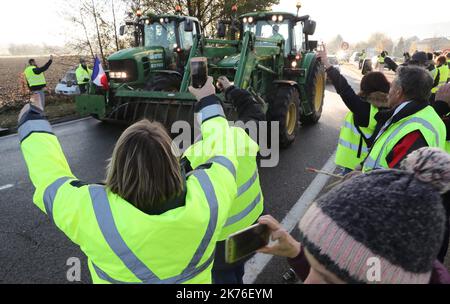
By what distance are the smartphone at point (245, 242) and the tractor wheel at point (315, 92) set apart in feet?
25.6

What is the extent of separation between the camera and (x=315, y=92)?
902 centimetres

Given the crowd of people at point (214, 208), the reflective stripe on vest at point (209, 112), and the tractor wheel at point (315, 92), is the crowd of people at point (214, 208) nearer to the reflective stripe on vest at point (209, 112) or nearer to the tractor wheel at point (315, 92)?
the reflective stripe on vest at point (209, 112)

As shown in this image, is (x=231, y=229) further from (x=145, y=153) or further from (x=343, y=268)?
(x=343, y=268)

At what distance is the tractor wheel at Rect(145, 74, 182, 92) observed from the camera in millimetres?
8094

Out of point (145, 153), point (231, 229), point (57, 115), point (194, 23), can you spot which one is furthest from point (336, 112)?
point (145, 153)

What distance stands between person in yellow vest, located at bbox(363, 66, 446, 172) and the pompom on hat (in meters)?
1.31

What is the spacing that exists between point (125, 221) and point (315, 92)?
27.5 feet

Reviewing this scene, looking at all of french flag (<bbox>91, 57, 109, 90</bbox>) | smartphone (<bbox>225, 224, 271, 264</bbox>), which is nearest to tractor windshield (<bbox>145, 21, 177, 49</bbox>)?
french flag (<bbox>91, 57, 109, 90</bbox>)

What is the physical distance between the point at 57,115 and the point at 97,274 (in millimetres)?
10048

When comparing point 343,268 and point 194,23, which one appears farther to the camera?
point 194,23

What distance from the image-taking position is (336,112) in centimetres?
1147

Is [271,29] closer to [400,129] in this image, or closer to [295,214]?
[295,214]

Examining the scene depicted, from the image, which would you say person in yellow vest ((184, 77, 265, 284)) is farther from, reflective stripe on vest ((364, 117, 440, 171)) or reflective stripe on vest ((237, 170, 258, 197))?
reflective stripe on vest ((364, 117, 440, 171))

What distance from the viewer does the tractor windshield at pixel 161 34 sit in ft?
31.1
